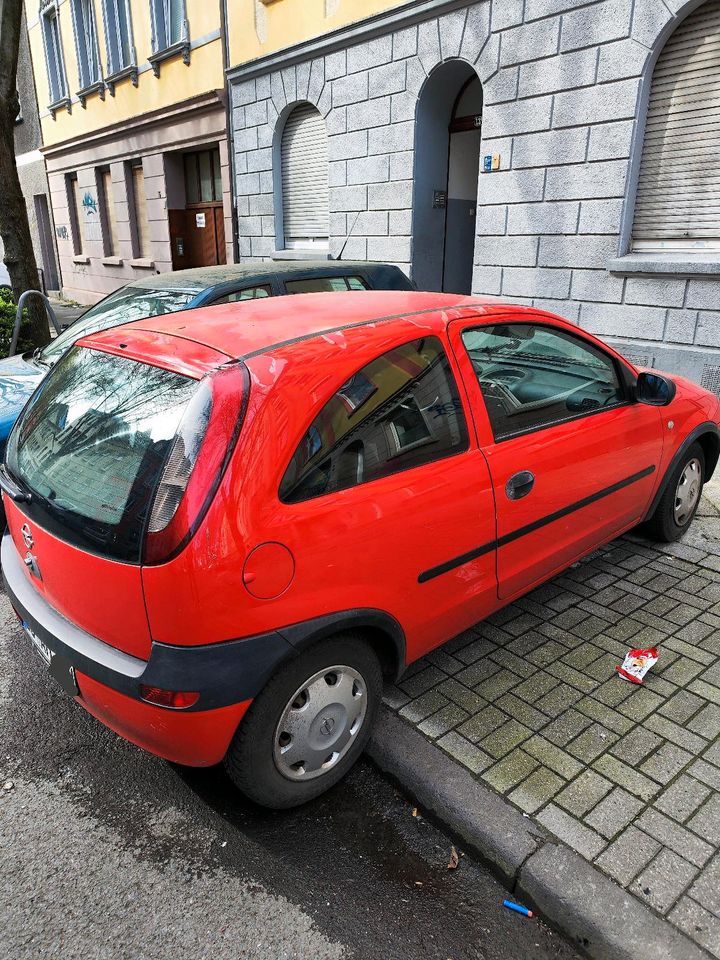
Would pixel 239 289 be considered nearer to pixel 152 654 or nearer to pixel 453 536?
pixel 453 536

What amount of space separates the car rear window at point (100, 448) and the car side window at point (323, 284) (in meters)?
2.88

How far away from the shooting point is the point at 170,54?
45.3ft

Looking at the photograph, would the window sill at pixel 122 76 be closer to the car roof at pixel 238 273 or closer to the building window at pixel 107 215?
the building window at pixel 107 215

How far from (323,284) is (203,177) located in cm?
1057

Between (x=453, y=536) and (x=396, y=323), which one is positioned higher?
(x=396, y=323)

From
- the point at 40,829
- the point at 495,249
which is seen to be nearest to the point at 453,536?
the point at 40,829

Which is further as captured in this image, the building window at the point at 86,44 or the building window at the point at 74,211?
the building window at the point at 74,211

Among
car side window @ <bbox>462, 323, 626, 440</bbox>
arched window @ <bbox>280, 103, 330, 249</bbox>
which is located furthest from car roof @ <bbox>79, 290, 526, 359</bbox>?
arched window @ <bbox>280, 103, 330, 249</bbox>

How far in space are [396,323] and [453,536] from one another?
0.84 meters

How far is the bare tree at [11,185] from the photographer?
850cm

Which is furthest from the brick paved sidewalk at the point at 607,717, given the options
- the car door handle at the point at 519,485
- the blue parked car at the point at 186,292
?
the blue parked car at the point at 186,292

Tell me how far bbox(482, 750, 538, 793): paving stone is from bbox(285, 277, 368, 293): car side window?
3806 mm

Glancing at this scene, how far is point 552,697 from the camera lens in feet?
9.67

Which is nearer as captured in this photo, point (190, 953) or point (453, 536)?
point (190, 953)
